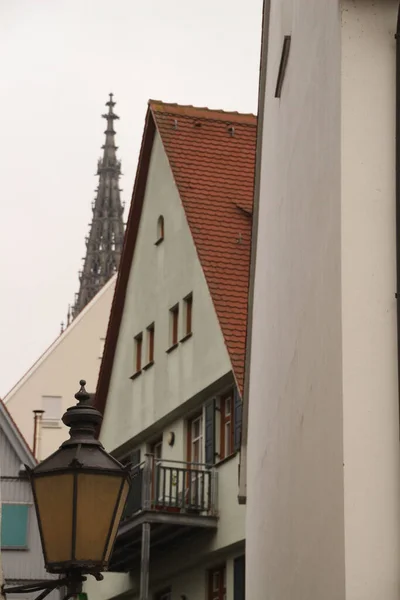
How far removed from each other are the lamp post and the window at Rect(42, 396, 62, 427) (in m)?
45.6

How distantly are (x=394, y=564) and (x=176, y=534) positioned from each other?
66.1 feet

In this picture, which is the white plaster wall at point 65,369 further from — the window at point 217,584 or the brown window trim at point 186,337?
the window at point 217,584

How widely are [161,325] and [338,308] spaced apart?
21.7 metres

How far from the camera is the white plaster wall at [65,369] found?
53156mm

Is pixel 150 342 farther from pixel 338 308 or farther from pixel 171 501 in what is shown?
pixel 338 308

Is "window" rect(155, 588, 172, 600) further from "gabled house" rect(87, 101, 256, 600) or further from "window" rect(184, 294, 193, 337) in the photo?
"window" rect(184, 294, 193, 337)

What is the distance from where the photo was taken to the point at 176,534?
2588 cm

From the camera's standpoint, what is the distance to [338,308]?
253 inches

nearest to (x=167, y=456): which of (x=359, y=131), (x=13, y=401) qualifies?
(x=359, y=131)

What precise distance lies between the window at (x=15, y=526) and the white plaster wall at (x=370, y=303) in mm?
31091

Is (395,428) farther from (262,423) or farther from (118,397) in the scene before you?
(118,397)

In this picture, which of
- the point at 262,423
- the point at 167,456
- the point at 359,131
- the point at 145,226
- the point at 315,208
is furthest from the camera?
the point at 145,226

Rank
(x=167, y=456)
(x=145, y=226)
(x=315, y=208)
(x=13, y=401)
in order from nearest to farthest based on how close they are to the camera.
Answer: (x=315, y=208) → (x=167, y=456) → (x=145, y=226) → (x=13, y=401)

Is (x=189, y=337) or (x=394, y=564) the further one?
(x=189, y=337)
